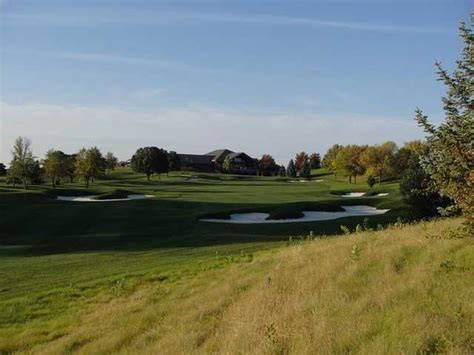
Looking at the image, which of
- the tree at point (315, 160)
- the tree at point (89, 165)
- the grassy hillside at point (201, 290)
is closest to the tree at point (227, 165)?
the tree at point (315, 160)

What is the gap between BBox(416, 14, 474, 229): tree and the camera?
7.05 metres

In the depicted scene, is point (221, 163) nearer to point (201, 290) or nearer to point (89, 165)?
point (89, 165)

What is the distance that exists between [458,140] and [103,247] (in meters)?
19.3

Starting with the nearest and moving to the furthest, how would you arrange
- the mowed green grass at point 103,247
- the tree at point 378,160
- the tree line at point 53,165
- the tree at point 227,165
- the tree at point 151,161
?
1. the mowed green grass at point 103,247
2. the tree line at point 53,165
3. the tree at point 378,160
4. the tree at point 151,161
5. the tree at point 227,165

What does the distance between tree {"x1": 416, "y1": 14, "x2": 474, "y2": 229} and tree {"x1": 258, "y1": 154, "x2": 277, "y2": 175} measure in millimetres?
160164

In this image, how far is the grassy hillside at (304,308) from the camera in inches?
241

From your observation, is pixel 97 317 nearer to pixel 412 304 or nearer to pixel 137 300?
pixel 137 300

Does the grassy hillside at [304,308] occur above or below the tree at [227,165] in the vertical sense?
below

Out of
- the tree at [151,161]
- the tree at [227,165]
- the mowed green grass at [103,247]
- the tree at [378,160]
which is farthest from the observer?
the tree at [227,165]

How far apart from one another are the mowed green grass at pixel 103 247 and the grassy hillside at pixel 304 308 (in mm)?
541

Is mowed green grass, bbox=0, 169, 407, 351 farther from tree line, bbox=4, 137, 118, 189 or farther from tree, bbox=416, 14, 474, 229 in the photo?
tree line, bbox=4, 137, 118, 189

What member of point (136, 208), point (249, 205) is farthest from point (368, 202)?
point (136, 208)

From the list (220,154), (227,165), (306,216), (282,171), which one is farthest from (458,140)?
(220,154)

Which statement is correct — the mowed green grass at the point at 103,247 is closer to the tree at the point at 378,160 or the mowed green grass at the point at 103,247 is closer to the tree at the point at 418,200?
the tree at the point at 418,200
